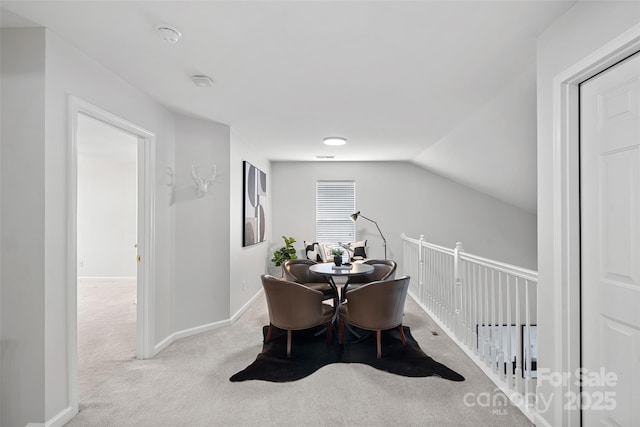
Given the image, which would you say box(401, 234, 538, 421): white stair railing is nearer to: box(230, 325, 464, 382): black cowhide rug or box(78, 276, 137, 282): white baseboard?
box(230, 325, 464, 382): black cowhide rug

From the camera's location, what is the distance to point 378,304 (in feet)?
10.0

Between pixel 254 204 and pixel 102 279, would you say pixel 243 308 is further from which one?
pixel 102 279

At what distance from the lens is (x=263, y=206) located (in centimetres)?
573

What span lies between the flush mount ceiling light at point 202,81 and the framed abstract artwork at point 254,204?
1904mm

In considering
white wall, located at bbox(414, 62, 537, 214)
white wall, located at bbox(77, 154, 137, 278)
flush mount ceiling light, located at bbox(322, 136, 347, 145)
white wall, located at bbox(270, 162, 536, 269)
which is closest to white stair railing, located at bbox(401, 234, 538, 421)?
white wall, located at bbox(270, 162, 536, 269)

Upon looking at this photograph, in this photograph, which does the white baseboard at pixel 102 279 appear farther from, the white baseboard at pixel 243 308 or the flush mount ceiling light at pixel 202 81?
the flush mount ceiling light at pixel 202 81

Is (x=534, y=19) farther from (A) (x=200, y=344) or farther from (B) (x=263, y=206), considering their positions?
(B) (x=263, y=206)

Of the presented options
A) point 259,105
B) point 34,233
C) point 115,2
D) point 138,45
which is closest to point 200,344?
point 34,233

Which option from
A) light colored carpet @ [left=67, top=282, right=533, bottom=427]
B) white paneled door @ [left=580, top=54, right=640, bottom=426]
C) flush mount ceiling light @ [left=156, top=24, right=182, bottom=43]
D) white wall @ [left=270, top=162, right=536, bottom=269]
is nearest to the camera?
white paneled door @ [left=580, top=54, right=640, bottom=426]

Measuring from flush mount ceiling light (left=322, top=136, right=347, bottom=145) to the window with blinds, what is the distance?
6.38ft

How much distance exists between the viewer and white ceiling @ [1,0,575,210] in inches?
70.4

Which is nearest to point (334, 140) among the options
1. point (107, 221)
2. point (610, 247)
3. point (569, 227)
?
point (569, 227)

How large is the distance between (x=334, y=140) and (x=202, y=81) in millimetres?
2288

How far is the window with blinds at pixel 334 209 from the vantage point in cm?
671
